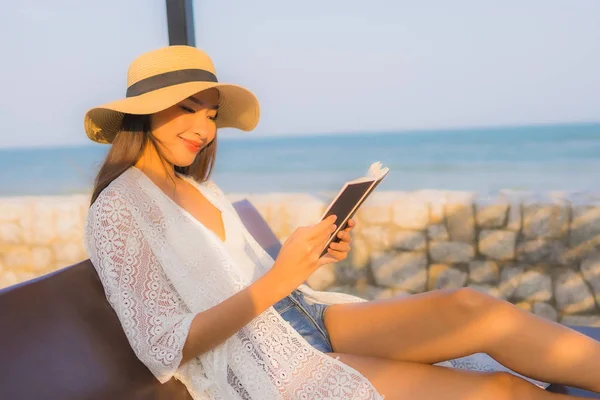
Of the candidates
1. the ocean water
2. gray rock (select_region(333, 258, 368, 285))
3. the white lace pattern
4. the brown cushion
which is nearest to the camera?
the brown cushion

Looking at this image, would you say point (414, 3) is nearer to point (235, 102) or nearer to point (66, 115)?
point (66, 115)

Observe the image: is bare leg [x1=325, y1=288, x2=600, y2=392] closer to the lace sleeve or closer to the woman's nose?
the lace sleeve

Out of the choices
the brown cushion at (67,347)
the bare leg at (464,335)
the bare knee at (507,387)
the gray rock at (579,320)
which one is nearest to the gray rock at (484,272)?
the gray rock at (579,320)

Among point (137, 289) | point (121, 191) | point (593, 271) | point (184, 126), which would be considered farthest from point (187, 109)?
point (593, 271)

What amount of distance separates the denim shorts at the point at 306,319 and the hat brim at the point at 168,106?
72 centimetres

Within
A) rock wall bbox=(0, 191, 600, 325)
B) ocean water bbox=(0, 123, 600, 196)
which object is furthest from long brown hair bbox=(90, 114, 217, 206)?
ocean water bbox=(0, 123, 600, 196)

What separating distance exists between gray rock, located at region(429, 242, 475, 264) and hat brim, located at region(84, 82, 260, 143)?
60.6 inches

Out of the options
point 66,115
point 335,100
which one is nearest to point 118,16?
point 66,115

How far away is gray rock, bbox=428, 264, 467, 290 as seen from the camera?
322 centimetres

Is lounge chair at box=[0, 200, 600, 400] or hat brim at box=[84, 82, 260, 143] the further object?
hat brim at box=[84, 82, 260, 143]

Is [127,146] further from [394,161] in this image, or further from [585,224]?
[394,161]

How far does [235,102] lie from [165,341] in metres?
1.00

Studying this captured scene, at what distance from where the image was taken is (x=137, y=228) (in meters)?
1.47

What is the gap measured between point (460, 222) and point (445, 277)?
14.0 inches
